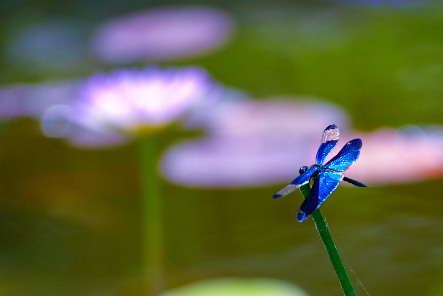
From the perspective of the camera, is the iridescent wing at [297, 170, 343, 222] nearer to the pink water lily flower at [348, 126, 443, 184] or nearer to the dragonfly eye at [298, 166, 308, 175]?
the dragonfly eye at [298, 166, 308, 175]

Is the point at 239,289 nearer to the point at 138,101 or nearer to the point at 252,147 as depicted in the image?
the point at 138,101

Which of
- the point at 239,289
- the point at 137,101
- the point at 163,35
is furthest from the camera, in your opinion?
the point at 163,35

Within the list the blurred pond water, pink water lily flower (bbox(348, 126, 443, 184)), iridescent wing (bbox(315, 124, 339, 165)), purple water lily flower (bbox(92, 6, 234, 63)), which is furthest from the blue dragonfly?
purple water lily flower (bbox(92, 6, 234, 63))

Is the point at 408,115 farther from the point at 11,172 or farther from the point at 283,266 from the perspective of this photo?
the point at 11,172

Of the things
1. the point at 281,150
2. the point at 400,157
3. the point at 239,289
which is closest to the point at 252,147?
the point at 281,150

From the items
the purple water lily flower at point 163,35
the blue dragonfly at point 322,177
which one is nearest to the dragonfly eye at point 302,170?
the blue dragonfly at point 322,177

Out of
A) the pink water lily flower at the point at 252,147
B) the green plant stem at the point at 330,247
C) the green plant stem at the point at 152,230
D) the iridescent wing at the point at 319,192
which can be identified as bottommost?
the green plant stem at the point at 330,247

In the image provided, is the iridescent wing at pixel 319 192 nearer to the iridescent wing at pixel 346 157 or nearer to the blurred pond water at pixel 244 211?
the iridescent wing at pixel 346 157
